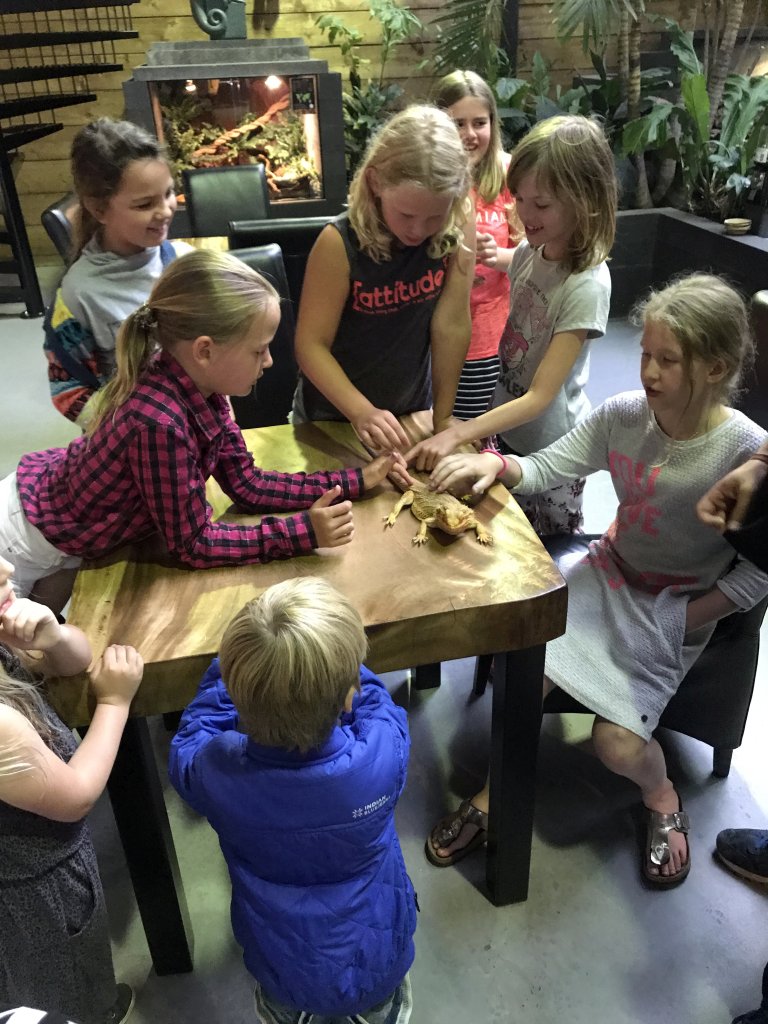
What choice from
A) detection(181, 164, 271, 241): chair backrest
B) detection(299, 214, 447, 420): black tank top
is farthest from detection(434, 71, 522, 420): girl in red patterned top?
detection(181, 164, 271, 241): chair backrest

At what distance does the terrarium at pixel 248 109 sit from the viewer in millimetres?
4305

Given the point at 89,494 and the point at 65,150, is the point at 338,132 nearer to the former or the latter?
the point at 65,150

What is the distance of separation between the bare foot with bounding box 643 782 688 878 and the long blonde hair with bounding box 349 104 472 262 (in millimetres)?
1287

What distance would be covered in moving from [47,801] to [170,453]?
20.7 inches

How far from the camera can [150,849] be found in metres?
1.36

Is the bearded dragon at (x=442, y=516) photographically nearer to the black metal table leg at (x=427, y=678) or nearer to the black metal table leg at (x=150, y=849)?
the black metal table leg at (x=150, y=849)

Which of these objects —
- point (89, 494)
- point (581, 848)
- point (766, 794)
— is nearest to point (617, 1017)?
point (581, 848)

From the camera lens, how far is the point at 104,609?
3.98 ft

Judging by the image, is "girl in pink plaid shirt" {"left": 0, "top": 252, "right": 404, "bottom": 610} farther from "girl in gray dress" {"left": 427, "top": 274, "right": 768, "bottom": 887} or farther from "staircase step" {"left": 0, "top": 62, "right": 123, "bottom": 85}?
"staircase step" {"left": 0, "top": 62, "right": 123, "bottom": 85}

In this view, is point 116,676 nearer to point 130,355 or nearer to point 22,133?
point 130,355

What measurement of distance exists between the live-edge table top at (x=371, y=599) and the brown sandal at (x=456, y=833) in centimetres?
69

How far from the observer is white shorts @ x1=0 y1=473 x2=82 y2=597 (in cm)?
136

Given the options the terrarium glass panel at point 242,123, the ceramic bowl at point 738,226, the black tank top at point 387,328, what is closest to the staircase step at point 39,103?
the terrarium glass panel at point 242,123

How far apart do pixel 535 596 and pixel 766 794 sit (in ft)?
3.60
